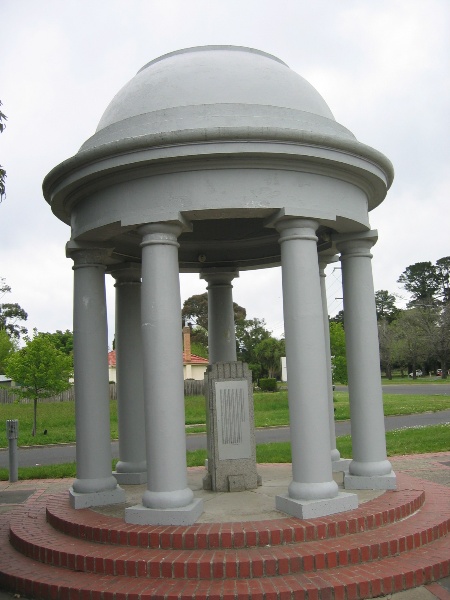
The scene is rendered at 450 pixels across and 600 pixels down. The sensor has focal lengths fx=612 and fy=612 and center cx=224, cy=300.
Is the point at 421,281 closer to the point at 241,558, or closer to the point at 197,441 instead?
the point at 197,441

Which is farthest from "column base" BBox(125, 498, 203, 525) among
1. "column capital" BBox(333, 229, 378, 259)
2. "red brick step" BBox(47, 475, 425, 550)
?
"column capital" BBox(333, 229, 378, 259)

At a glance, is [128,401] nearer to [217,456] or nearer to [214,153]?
[217,456]

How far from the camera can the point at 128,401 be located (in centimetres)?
1004

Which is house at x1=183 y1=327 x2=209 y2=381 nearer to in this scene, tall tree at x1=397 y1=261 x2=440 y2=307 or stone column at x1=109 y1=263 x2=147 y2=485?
stone column at x1=109 y1=263 x2=147 y2=485

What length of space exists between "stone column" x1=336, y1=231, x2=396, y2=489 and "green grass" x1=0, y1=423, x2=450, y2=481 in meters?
4.56

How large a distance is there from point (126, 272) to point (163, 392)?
368cm

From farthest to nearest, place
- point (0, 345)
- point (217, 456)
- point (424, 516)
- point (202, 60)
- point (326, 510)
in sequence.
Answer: point (0, 345)
point (217, 456)
point (202, 60)
point (424, 516)
point (326, 510)

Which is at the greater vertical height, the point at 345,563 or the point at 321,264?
the point at 321,264

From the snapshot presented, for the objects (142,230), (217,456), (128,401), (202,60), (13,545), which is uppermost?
(202,60)

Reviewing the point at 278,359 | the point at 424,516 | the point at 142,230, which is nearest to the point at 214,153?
the point at 142,230

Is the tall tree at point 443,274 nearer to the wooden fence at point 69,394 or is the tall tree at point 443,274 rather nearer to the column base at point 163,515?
the wooden fence at point 69,394

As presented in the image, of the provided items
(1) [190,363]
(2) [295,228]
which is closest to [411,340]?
(1) [190,363]

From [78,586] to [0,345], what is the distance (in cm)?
5827

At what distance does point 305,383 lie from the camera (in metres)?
7.14
